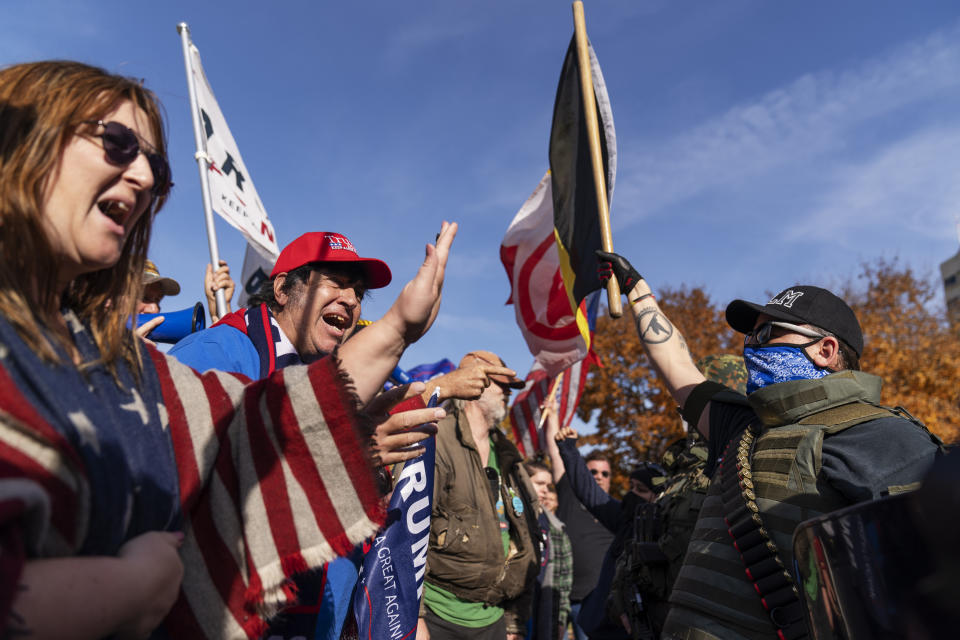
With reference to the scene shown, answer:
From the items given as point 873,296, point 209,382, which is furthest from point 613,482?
point 209,382

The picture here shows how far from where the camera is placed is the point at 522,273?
648 cm

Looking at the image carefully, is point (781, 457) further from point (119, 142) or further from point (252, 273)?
point (252, 273)

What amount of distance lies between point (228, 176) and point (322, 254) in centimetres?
308

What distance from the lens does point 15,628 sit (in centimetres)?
89

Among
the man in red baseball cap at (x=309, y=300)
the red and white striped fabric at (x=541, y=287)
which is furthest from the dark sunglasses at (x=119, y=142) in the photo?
the red and white striped fabric at (x=541, y=287)

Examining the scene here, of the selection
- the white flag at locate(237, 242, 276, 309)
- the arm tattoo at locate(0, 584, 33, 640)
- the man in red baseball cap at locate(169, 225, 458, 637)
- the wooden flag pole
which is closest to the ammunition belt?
the man in red baseball cap at locate(169, 225, 458, 637)

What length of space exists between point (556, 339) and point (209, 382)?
503cm

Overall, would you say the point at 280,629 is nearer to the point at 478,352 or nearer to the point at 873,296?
the point at 478,352

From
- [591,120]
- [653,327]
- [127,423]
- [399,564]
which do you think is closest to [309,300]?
[399,564]

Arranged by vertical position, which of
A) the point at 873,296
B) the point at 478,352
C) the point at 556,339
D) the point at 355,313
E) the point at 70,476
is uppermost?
the point at 873,296

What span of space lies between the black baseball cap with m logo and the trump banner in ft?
4.89

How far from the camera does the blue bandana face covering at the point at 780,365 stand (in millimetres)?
2752

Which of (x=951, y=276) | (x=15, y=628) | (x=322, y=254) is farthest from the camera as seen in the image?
(x=951, y=276)

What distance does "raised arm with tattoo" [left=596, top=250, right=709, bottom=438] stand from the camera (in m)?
3.17
